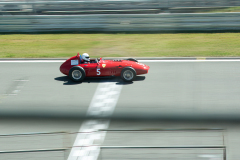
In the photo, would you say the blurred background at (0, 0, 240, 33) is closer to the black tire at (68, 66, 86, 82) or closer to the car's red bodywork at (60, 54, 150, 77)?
the car's red bodywork at (60, 54, 150, 77)

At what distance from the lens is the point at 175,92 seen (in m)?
8.44

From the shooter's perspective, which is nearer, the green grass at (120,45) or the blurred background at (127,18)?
the green grass at (120,45)

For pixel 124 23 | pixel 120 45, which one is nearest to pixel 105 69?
pixel 120 45

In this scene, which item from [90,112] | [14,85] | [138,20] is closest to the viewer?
[90,112]

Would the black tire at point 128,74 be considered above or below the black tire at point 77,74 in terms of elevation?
above

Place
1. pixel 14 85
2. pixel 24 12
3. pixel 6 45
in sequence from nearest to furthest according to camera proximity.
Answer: pixel 14 85 < pixel 6 45 < pixel 24 12

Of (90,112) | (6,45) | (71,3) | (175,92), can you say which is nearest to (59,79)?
(90,112)

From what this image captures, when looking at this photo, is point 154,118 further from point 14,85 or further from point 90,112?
point 14,85

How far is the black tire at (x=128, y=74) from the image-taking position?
30.0 ft

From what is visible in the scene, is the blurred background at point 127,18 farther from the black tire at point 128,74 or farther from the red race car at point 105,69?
the black tire at point 128,74

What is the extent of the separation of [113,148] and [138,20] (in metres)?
12.6

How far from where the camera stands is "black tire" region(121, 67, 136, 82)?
9.13m

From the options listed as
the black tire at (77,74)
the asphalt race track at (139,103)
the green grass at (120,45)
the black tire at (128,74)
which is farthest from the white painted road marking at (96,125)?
the green grass at (120,45)

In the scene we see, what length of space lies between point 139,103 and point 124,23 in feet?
29.5
